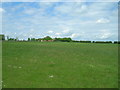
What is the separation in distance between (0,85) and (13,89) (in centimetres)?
68

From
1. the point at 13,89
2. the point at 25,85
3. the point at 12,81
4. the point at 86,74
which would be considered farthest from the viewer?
the point at 86,74

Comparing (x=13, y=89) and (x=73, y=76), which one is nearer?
(x=13, y=89)

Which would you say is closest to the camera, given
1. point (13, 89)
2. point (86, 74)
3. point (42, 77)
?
point (13, 89)

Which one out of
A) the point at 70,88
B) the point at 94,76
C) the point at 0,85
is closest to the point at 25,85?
the point at 0,85

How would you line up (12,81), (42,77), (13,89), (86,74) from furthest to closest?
(86,74) < (42,77) < (12,81) < (13,89)

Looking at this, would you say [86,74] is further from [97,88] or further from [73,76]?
[97,88]

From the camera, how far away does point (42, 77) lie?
7.20 meters

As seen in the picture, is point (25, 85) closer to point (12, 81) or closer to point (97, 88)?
point (12, 81)

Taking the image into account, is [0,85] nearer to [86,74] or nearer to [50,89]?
[50,89]

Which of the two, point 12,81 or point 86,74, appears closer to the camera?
point 12,81

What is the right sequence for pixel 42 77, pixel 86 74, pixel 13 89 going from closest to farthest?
pixel 13 89
pixel 42 77
pixel 86 74

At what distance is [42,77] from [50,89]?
156 centimetres

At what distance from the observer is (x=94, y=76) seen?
7.57 metres

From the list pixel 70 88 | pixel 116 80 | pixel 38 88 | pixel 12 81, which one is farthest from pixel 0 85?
pixel 116 80
